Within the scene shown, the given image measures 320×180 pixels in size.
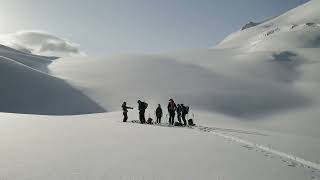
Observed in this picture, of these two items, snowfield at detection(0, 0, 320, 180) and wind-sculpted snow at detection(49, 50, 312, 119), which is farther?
wind-sculpted snow at detection(49, 50, 312, 119)

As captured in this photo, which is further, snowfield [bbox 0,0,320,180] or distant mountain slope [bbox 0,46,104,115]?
distant mountain slope [bbox 0,46,104,115]

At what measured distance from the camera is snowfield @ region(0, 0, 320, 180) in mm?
9266

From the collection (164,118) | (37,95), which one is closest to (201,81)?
(37,95)

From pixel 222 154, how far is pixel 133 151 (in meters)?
2.40

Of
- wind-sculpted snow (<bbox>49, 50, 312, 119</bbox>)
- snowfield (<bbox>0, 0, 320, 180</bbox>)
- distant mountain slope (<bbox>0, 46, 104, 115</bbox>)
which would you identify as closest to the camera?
snowfield (<bbox>0, 0, 320, 180</bbox>)

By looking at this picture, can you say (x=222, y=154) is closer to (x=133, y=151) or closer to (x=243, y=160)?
(x=243, y=160)

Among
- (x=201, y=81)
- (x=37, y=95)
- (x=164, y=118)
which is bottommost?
(x=164, y=118)

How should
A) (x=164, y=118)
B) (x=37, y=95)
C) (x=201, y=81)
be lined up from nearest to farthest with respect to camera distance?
(x=164, y=118) < (x=37, y=95) < (x=201, y=81)

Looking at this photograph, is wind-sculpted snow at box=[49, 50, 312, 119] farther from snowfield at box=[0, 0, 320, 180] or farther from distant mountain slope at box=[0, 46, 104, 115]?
distant mountain slope at box=[0, 46, 104, 115]

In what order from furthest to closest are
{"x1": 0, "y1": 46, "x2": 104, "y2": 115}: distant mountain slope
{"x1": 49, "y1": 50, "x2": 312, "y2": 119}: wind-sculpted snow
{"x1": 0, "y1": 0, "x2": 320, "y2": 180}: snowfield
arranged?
{"x1": 49, "y1": 50, "x2": 312, "y2": 119}: wind-sculpted snow
{"x1": 0, "y1": 46, "x2": 104, "y2": 115}: distant mountain slope
{"x1": 0, "y1": 0, "x2": 320, "y2": 180}: snowfield

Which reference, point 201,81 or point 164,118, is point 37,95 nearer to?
point 201,81

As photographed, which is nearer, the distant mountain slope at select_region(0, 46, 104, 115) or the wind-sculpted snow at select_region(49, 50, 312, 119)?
the distant mountain slope at select_region(0, 46, 104, 115)

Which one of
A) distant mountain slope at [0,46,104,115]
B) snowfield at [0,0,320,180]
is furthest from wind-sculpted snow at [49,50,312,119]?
distant mountain slope at [0,46,104,115]

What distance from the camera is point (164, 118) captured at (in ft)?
122
